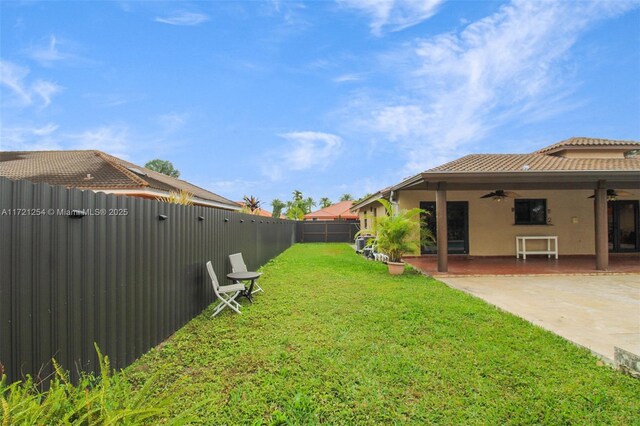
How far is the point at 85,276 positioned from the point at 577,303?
771cm

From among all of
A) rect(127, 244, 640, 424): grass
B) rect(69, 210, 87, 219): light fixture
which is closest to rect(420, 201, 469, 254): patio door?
rect(127, 244, 640, 424): grass

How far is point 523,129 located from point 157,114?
2505 cm

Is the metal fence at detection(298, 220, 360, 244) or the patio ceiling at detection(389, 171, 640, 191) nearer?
the patio ceiling at detection(389, 171, 640, 191)

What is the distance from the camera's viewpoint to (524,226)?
39.7 ft

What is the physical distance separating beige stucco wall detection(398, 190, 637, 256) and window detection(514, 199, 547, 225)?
186 mm

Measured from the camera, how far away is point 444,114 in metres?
17.5

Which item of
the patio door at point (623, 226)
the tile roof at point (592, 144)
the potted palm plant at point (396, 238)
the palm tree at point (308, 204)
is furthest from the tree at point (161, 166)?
the patio door at point (623, 226)

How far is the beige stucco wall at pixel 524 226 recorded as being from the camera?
474 inches

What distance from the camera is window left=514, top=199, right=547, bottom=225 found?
40.0ft

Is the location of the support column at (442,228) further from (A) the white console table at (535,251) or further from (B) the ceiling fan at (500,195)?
(A) the white console table at (535,251)

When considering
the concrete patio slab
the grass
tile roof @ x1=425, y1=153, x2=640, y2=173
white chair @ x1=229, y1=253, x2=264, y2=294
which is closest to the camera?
the grass

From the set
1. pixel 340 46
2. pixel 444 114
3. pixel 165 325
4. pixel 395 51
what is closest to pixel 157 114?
pixel 340 46

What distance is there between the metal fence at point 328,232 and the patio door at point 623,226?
Result: 50.1ft

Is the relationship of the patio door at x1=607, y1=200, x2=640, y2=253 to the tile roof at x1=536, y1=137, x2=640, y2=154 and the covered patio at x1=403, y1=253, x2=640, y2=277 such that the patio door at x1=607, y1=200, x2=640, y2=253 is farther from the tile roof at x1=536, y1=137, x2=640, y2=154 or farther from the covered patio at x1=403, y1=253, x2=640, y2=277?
the tile roof at x1=536, y1=137, x2=640, y2=154
